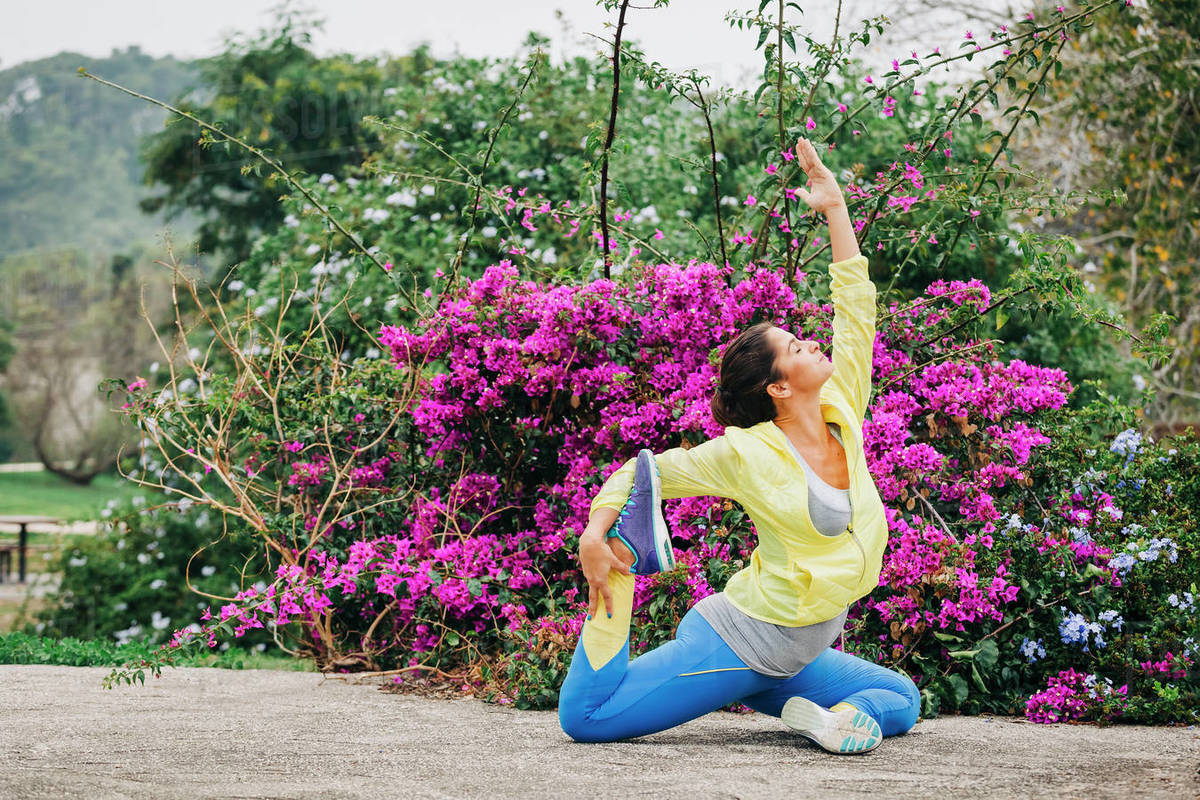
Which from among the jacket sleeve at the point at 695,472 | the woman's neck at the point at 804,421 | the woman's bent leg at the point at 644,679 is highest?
the woman's neck at the point at 804,421

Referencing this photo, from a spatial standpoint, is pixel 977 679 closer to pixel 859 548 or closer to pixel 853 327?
pixel 859 548

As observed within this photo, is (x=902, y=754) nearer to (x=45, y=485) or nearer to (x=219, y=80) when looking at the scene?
(x=219, y=80)

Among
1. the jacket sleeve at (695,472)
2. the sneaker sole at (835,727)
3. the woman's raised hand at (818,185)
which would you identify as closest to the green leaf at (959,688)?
the sneaker sole at (835,727)

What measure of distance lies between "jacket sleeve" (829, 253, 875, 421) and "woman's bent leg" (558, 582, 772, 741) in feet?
2.43

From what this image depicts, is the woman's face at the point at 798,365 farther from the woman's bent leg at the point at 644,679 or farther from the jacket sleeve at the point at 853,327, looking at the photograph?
the woman's bent leg at the point at 644,679

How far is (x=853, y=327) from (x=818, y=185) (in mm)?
398

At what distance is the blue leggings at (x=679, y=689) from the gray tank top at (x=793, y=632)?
3 cm

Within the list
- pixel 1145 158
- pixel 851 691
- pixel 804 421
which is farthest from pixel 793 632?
pixel 1145 158

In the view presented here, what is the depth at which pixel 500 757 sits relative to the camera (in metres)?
2.92

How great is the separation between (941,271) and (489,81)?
440 cm

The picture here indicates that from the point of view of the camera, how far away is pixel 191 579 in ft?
25.0

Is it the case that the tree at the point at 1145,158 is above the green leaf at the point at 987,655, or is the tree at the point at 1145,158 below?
above

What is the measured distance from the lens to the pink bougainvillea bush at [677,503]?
12.3 feet

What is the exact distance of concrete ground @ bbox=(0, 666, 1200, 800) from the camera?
8.30 feet
